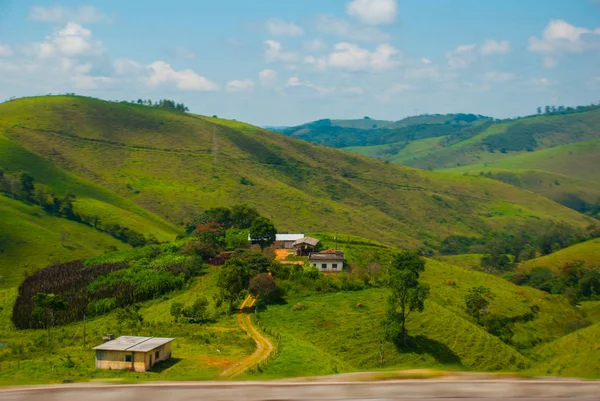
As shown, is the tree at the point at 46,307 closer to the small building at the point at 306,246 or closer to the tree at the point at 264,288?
the tree at the point at 264,288

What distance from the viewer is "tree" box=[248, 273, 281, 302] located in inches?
2104

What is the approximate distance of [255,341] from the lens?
134ft

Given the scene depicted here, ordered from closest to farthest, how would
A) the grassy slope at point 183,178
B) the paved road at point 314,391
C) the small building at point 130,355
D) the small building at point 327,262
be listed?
→ the paved road at point 314,391
the small building at point 130,355
the small building at point 327,262
the grassy slope at point 183,178

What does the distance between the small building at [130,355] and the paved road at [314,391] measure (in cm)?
2463

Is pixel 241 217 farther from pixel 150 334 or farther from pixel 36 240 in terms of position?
pixel 150 334

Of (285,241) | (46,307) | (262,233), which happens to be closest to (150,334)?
(46,307)

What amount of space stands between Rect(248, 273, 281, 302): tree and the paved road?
43.6 metres

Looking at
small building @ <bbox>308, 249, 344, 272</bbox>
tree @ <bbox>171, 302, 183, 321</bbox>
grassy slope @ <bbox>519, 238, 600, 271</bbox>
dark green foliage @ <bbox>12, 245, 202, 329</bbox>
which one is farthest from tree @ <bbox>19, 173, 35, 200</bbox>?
grassy slope @ <bbox>519, 238, 600, 271</bbox>

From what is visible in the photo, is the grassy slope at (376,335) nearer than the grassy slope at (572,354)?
Yes

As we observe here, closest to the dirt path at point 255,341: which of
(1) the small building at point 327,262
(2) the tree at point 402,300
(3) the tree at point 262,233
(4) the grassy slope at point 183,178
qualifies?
(2) the tree at point 402,300

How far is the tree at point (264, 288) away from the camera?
5344 cm

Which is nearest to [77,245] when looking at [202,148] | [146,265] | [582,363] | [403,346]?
[146,265]

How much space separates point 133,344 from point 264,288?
65.5ft

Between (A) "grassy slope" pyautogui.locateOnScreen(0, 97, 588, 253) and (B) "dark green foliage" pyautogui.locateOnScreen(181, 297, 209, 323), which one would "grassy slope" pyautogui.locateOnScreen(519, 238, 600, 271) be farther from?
(B) "dark green foliage" pyautogui.locateOnScreen(181, 297, 209, 323)
